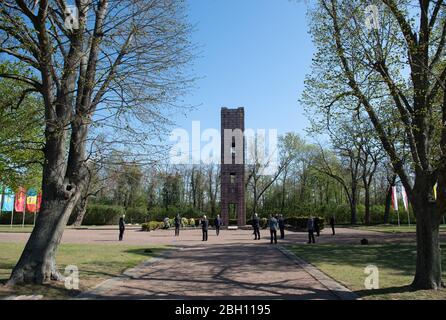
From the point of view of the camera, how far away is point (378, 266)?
42.0 feet

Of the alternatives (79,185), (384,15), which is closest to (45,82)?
(79,185)

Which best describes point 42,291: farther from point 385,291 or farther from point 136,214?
point 136,214

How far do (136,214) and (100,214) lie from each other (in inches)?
255

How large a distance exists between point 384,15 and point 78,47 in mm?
8173

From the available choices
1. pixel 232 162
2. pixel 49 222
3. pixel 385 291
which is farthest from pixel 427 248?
pixel 232 162

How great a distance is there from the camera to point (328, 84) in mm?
11578

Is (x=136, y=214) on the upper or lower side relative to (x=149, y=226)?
upper

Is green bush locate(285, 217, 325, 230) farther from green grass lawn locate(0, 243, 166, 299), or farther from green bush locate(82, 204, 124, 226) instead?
green bush locate(82, 204, 124, 226)

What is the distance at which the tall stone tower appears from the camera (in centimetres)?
4531

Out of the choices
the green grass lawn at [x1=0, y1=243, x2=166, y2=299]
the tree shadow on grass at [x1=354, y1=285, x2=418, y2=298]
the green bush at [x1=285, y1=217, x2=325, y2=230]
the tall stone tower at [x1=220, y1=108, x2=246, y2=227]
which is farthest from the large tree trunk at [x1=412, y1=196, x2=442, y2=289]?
the tall stone tower at [x1=220, y1=108, x2=246, y2=227]

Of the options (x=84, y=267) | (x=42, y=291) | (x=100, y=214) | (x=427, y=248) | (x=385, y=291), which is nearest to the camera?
(x=42, y=291)

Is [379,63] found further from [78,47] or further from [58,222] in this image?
[58,222]

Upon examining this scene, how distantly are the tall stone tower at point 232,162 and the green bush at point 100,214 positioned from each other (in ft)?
67.8

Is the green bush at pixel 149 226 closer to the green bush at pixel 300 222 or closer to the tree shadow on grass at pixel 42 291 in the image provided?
the green bush at pixel 300 222
